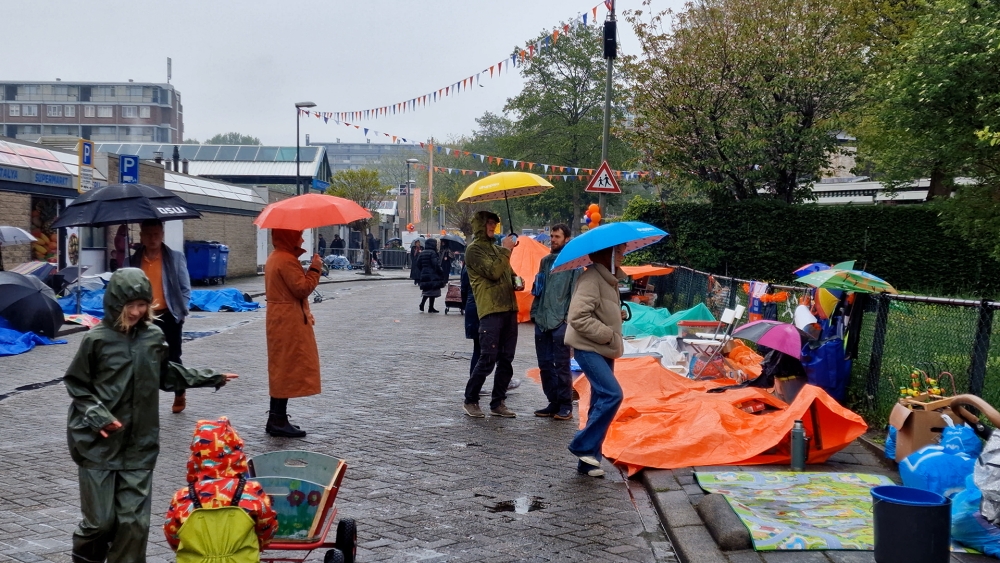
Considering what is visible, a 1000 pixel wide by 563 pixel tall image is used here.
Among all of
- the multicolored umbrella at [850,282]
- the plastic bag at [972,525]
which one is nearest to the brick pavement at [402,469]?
the plastic bag at [972,525]

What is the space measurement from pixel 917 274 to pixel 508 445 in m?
19.7

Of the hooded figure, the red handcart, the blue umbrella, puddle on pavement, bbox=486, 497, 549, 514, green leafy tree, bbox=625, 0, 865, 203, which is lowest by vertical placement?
puddle on pavement, bbox=486, 497, 549, 514

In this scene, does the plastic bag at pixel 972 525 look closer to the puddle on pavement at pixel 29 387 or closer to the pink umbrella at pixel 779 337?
the pink umbrella at pixel 779 337

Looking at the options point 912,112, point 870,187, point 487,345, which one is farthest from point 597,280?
point 870,187

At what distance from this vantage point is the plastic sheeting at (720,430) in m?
6.69

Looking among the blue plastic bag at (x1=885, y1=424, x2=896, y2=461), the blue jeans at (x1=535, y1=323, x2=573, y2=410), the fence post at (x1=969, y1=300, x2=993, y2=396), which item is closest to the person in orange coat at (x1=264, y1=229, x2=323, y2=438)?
the blue jeans at (x1=535, y1=323, x2=573, y2=410)

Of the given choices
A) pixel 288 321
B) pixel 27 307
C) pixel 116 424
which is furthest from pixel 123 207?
pixel 27 307

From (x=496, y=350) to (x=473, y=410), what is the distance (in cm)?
65

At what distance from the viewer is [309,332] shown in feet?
24.6

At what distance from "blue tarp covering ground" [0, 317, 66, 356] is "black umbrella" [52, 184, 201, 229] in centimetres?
430

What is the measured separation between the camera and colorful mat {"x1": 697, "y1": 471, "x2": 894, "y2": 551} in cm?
486

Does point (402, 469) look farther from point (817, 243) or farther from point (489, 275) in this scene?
point (817, 243)

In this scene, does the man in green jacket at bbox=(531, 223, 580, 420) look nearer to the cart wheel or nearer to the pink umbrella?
the pink umbrella

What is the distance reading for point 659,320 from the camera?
1458cm
